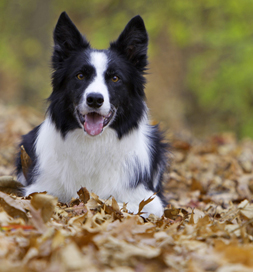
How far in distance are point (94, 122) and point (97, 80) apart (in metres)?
0.45

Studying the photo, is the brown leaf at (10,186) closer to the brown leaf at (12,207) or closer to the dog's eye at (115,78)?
the brown leaf at (12,207)

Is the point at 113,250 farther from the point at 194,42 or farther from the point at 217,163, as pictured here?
the point at 194,42

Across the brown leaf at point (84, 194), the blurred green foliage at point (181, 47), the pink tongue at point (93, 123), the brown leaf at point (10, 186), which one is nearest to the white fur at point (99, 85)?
the pink tongue at point (93, 123)

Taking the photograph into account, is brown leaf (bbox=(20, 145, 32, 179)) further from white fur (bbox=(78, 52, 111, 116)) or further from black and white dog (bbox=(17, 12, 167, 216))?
white fur (bbox=(78, 52, 111, 116))

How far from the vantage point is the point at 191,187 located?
5.80m

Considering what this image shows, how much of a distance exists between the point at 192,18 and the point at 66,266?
1172 cm

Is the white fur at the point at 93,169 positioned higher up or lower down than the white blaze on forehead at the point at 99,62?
lower down

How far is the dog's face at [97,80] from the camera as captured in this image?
12.6 ft

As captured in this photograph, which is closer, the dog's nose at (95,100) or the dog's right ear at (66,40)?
the dog's nose at (95,100)

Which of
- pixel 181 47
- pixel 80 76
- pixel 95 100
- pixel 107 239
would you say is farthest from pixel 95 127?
pixel 181 47

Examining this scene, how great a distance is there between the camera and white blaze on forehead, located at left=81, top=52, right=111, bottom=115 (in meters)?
3.72

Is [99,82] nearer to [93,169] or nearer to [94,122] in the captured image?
[94,122]

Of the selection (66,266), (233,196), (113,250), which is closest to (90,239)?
(113,250)

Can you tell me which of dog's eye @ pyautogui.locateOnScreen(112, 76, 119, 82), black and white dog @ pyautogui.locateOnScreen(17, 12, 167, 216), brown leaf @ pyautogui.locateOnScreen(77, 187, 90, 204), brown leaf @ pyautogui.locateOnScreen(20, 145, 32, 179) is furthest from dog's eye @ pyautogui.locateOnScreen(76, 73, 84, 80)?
brown leaf @ pyautogui.locateOnScreen(20, 145, 32, 179)
